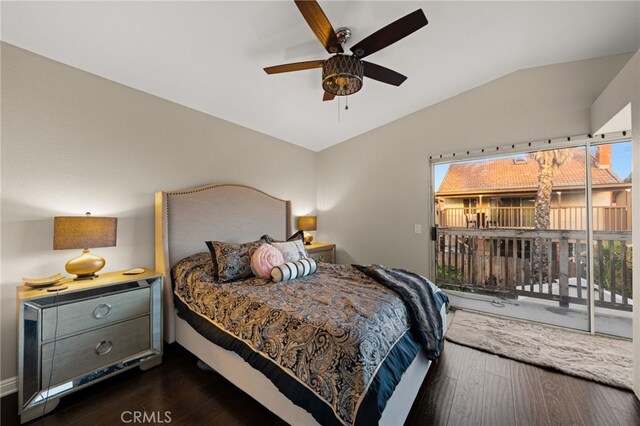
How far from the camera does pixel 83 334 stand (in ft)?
5.53

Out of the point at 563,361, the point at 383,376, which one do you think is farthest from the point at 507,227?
the point at 383,376

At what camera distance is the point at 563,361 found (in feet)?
6.77

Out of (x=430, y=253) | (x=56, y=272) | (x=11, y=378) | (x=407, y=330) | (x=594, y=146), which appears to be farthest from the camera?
(x=430, y=253)

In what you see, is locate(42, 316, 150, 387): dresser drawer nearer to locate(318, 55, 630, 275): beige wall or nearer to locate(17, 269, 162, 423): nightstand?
locate(17, 269, 162, 423): nightstand

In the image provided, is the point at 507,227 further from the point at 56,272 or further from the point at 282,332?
the point at 56,272

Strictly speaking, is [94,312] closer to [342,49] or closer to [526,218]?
[342,49]

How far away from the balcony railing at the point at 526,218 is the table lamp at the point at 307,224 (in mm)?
1994

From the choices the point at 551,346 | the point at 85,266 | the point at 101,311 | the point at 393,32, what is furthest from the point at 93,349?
the point at 551,346

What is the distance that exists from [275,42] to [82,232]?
2.14 m

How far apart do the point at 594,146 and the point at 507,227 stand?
120cm

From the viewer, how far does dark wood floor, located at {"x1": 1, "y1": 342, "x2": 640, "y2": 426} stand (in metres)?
1.50
